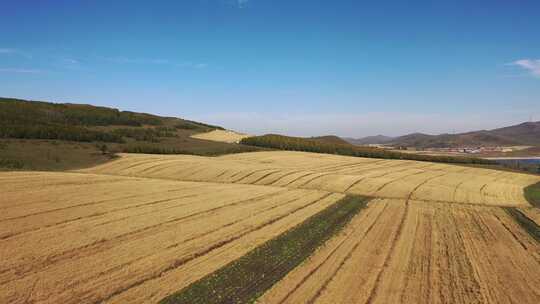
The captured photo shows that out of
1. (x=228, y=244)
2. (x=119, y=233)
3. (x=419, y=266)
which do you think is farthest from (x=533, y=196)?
(x=119, y=233)

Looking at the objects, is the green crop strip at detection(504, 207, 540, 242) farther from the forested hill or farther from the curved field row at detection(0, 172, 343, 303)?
the forested hill

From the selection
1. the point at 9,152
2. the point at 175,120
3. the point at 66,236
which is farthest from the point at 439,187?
the point at 175,120

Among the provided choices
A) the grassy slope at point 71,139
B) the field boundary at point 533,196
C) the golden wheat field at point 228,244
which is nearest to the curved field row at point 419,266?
the golden wheat field at point 228,244

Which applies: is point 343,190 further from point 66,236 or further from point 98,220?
point 66,236

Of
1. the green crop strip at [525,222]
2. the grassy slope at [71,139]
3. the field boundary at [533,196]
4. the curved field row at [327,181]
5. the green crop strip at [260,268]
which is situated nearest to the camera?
the green crop strip at [260,268]

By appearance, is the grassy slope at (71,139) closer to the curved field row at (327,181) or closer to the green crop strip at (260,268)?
the curved field row at (327,181)

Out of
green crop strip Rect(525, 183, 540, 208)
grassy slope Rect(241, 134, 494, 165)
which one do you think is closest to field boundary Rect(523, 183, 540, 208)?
green crop strip Rect(525, 183, 540, 208)
